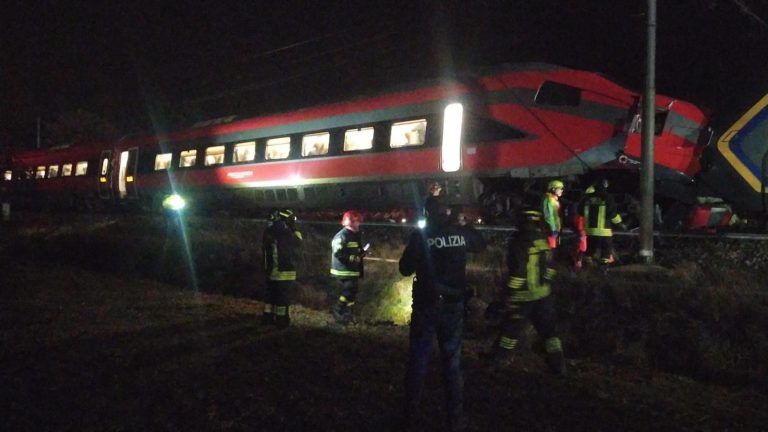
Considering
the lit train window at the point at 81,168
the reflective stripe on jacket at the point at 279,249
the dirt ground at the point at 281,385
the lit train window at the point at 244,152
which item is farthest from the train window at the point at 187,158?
the reflective stripe on jacket at the point at 279,249

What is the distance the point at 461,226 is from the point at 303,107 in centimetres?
1204

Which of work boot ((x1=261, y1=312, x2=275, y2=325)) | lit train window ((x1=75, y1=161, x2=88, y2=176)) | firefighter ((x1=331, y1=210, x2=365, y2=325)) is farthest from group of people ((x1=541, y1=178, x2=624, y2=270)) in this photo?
lit train window ((x1=75, y1=161, x2=88, y2=176))

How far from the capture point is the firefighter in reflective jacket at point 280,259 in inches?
313

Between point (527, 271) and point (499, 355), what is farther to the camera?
point (499, 355)

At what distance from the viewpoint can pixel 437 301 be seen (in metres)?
4.64

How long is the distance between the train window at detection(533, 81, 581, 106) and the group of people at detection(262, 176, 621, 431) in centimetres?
367

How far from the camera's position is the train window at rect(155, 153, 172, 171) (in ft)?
69.2

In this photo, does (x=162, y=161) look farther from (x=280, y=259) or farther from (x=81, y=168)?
(x=280, y=259)

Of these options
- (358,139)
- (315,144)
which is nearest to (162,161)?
(315,144)

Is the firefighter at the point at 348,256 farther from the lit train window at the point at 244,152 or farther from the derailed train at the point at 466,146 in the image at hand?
the lit train window at the point at 244,152

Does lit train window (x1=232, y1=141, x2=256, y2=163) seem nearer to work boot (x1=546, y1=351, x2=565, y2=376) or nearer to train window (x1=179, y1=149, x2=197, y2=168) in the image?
train window (x1=179, y1=149, x2=197, y2=168)

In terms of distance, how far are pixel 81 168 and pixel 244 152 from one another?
1172 cm

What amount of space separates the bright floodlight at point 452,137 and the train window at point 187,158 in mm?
9803

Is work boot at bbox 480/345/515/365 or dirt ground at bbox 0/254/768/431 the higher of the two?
work boot at bbox 480/345/515/365
